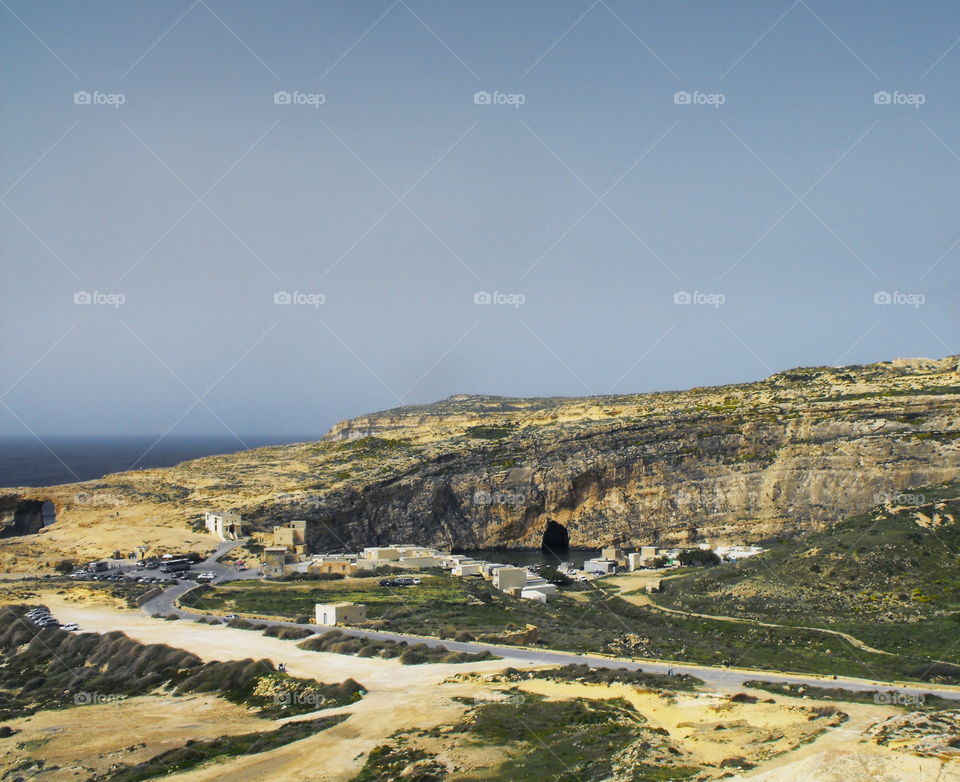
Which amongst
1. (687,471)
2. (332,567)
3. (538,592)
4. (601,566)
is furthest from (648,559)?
(332,567)

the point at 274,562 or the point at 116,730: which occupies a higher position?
the point at 274,562

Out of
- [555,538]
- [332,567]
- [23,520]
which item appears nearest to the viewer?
[332,567]

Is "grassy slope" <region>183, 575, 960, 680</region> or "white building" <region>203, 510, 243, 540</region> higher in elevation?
"white building" <region>203, 510, 243, 540</region>

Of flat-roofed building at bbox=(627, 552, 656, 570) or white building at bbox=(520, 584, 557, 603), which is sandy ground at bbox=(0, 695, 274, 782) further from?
flat-roofed building at bbox=(627, 552, 656, 570)

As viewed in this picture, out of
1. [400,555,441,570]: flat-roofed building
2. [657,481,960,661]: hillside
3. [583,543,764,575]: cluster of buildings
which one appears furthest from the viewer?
[583,543,764,575]: cluster of buildings

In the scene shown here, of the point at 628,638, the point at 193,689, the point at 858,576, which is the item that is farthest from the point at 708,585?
the point at 193,689

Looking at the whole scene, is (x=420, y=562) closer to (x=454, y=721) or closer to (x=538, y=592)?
(x=538, y=592)

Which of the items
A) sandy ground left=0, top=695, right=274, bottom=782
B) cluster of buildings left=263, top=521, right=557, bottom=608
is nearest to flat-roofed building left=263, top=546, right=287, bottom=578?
cluster of buildings left=263, top=521, right=557, bottom=608

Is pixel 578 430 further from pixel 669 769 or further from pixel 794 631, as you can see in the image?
pixel 669 769
